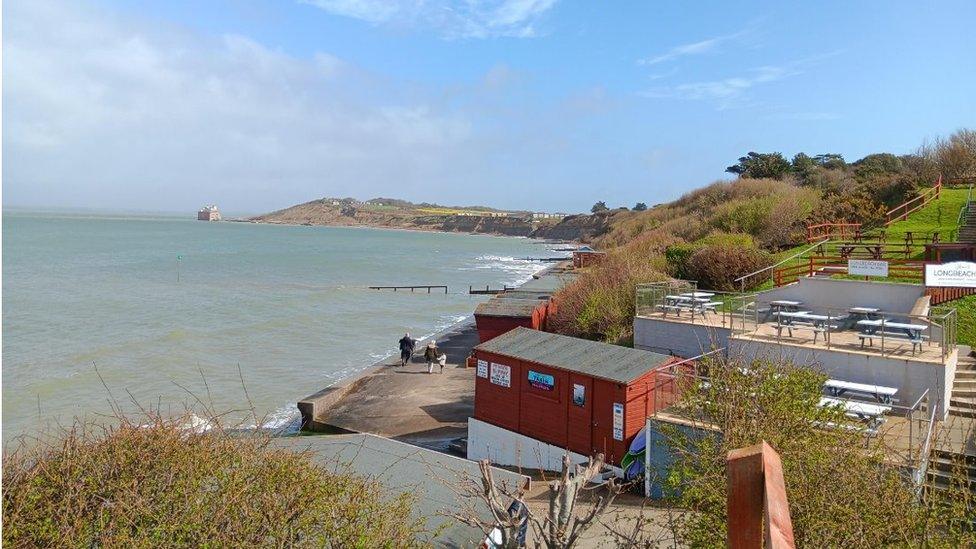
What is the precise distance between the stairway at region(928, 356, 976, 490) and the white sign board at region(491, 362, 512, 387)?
915cm

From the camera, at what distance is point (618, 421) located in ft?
48.2

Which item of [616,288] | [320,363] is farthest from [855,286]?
[320,363]

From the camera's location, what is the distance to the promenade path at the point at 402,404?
2036 centimetres

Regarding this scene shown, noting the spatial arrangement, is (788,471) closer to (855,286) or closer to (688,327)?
(688,327)

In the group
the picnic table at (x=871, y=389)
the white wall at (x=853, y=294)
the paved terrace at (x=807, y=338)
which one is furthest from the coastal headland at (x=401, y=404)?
the white wall at (x=853, y=294)

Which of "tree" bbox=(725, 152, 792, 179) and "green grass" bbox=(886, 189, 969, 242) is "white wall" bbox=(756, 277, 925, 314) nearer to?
"green grass" bbox=(886, 189, 969, 242)

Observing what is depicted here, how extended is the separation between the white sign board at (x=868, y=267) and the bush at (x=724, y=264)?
7.55 m

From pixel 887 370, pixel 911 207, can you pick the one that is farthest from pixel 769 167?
pixel 887 370

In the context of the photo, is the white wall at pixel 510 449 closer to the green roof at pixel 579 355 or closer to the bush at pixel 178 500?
the green roof at pixel 579 355

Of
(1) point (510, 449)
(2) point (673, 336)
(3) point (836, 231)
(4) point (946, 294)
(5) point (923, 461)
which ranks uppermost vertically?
(3) point (836, 231)

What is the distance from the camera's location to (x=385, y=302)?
5547cm

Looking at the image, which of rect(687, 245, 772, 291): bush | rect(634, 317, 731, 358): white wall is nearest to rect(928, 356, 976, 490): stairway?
rect(634, 317, 731, 358): white wall

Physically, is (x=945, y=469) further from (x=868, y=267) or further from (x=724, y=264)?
(x=724, y=264)

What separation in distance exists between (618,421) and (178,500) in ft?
31.9
